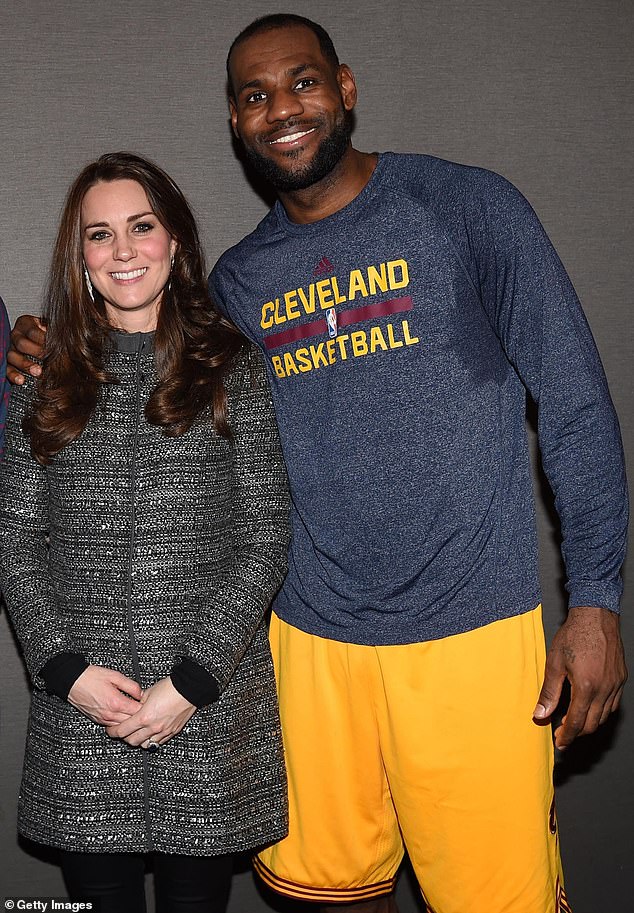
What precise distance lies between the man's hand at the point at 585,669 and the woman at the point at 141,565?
53 cm

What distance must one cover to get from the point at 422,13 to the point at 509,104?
0.30 meters

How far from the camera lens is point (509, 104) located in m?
2.34

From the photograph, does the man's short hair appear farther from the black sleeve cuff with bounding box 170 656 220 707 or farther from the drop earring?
the black sleeve cuff with bounding box 170 656 220 707

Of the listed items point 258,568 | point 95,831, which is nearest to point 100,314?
point 258,568

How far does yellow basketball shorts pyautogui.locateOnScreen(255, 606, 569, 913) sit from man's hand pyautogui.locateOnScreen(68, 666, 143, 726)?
0.40 m

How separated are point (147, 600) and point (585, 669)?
2.56ft

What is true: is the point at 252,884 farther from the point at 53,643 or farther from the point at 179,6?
the point at 179,6

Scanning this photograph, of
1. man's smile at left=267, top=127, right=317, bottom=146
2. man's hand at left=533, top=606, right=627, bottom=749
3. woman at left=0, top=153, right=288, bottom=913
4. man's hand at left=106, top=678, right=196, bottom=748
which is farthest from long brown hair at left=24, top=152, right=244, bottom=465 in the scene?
man's hand at left=533, top=606, right=627, bottom=749

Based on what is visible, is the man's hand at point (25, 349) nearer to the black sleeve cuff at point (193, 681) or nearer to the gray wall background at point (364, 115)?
the gray wall background at point (364, 115)

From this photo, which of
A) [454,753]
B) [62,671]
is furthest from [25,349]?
[454,753]

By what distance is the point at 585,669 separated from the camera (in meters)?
1.68

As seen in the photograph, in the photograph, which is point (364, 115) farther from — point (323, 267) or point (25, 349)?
point (25, 349)

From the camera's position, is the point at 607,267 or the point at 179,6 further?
the point at 607,267

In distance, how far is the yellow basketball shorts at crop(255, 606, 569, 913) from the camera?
181 cm
